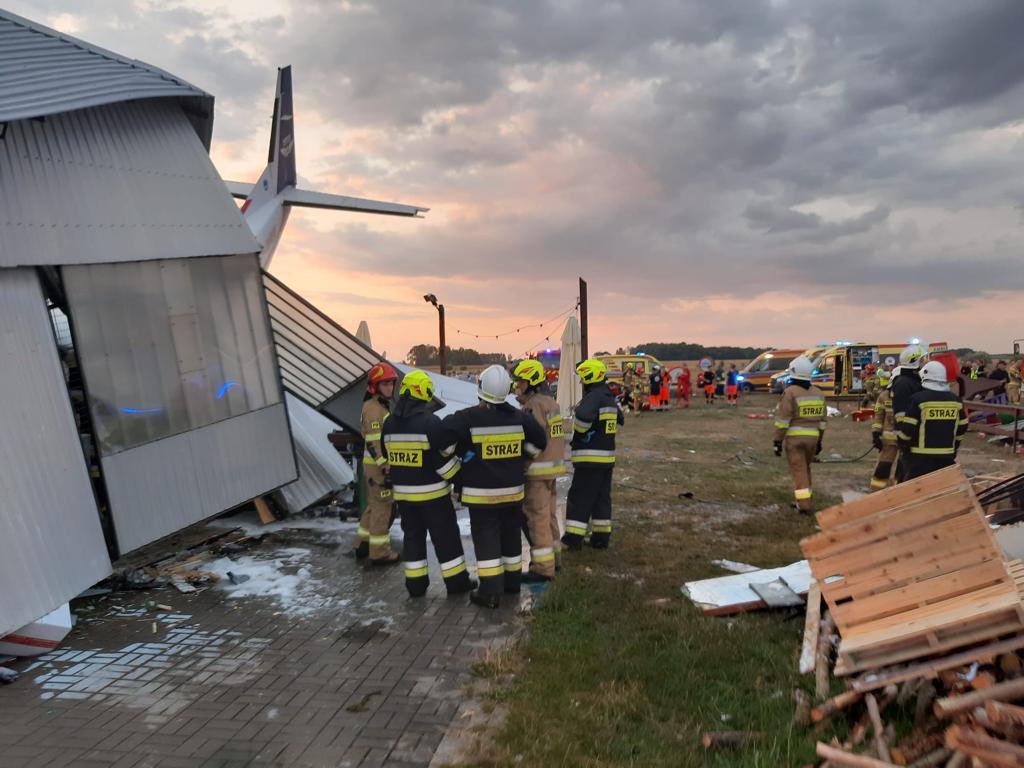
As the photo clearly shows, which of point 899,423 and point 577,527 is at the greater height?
point 899,423

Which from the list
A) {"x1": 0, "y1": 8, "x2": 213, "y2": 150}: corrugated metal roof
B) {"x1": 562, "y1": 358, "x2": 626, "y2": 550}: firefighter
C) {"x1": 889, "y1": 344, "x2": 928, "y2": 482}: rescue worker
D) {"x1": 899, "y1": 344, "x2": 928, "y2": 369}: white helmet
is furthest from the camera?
{"x1": 899, "y1": 344, "x2": 928, "y2": 369}: white helmet

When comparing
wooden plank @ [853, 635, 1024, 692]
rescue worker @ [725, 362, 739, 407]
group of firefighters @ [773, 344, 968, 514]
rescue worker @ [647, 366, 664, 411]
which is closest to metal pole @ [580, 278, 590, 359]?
rescue worker @ [647, 366, 664, 411]

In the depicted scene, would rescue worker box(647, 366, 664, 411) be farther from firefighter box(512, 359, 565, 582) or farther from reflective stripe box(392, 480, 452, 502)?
reflective stripe box(392, 480, 452, 502)

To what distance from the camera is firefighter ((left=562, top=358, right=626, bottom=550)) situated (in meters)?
6.64

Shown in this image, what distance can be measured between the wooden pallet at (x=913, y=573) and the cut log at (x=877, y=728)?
270 mm

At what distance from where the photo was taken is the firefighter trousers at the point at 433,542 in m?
5.65

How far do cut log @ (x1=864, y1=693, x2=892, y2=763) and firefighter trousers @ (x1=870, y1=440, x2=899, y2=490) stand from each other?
675 cm

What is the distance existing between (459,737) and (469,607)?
1.98 metres

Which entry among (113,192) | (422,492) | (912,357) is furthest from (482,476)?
(912,357)

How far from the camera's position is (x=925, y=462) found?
728cm

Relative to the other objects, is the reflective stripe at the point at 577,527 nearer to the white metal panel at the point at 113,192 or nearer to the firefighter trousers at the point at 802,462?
the firefighter trousers at the point at 802,462

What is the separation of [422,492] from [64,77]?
560 centimetres

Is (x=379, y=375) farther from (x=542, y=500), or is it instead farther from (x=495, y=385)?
(x=542, y=500)

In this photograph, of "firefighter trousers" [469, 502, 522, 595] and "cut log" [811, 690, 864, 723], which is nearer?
"cut log" [811, 690, 864, 723]
